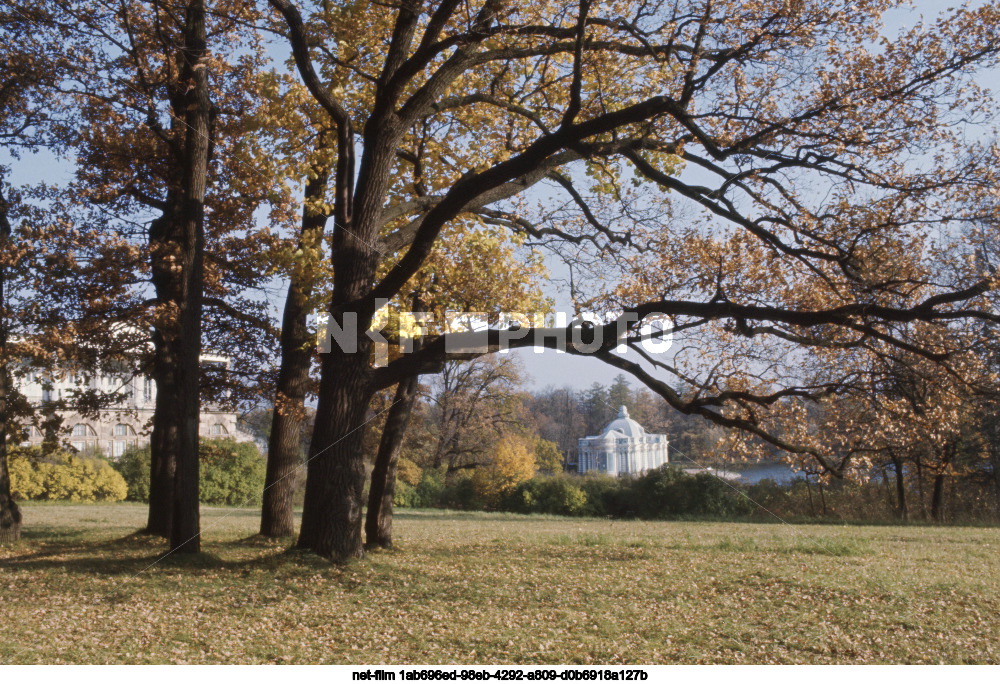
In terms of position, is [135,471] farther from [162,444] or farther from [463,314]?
[463,314]

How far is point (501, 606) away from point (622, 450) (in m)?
11.1

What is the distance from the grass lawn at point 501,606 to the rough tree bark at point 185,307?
889 millimetres

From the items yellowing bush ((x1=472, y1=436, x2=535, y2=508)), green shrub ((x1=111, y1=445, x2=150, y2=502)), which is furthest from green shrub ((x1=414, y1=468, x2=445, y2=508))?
green shrub ((x1=111, y1=445, x2=150, y2=502))

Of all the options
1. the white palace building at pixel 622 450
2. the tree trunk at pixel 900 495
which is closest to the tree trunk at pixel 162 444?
the white palace building at pixel 622 450

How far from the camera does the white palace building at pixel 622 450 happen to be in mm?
16781

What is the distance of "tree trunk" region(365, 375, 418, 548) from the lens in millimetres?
11445

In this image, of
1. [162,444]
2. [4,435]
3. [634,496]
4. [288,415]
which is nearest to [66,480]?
[4,435]

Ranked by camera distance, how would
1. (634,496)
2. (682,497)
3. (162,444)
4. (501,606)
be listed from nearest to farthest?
(501,606)
(162,444)
(682,497)
(634,496)

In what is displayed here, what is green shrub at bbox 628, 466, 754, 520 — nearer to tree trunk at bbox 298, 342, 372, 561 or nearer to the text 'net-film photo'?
the text 'net-film photo'

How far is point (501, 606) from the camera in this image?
7.07 metres

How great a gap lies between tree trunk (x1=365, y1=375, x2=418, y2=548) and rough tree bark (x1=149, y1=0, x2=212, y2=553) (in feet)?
8.61

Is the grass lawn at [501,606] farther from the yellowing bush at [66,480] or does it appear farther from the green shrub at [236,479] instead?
the yellowing bush at [66,480]

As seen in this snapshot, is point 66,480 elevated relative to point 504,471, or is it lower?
lower

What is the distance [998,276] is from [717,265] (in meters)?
2.98
